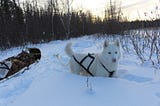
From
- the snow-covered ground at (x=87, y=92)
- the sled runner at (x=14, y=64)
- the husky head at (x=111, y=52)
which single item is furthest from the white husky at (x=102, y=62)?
the sled runner at (x=14, y=64)

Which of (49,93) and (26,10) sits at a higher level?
(26,10)

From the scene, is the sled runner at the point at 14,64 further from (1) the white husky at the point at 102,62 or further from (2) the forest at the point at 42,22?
(2) the forest at the point at 42,22

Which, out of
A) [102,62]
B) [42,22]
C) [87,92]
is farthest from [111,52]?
[42,22]

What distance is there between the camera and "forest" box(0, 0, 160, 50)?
22.4 meters

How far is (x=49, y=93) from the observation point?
3.73 m

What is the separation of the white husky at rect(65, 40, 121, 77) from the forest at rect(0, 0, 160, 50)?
44.8 feet

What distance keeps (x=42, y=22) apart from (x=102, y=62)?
84.6 ft

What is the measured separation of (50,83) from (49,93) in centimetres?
50

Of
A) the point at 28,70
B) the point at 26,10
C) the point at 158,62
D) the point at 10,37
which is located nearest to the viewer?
the point at 158,62

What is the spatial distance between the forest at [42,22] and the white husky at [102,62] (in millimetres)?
13663

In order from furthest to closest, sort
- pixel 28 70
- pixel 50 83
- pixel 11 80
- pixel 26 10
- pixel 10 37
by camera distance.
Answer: pixel 26 10 → pixel 10 37 → pixel 28 70 → pixel 11 80 → pixel 50 83

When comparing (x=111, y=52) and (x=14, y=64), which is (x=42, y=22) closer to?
(x=14, y=64)

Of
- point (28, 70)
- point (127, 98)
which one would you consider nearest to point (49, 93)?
point (127, 98)

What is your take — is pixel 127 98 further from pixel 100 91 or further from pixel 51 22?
pixel 51 22
